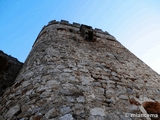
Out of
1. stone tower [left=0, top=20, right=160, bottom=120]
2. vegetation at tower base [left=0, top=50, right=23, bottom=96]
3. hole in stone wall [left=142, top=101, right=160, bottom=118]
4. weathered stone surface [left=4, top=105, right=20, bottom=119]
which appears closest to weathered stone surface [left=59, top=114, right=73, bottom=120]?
stone tower [left=0, top=20, right=160, bottom=120]

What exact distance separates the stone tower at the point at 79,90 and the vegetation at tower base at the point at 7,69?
5.39ft

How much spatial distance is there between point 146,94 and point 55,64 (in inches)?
73.4

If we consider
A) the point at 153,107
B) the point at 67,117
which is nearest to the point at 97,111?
the point at 67,117

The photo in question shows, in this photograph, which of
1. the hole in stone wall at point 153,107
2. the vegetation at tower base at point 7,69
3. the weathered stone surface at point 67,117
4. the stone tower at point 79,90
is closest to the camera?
the weathered stone surface at point 67,117

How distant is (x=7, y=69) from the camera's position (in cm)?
488

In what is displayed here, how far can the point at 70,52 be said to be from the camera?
354 cm

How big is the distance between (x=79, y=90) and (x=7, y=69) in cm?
348

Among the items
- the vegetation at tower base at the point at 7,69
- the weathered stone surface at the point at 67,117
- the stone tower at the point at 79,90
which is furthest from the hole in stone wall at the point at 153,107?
the vegetation at tower base at the point at 7,69

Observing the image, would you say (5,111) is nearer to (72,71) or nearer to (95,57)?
(72,71)

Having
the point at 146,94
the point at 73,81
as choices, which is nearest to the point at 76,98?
the point at 73,81

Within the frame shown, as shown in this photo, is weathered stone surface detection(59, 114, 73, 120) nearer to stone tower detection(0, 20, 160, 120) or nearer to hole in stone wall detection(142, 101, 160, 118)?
stone tower detection(0, 20, 160, 120)

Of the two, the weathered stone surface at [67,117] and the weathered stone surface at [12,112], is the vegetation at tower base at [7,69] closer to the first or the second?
the weathered stone surface at [12,112]

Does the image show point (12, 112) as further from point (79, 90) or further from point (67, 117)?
point (79, 90)

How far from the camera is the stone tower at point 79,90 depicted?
198 cm
